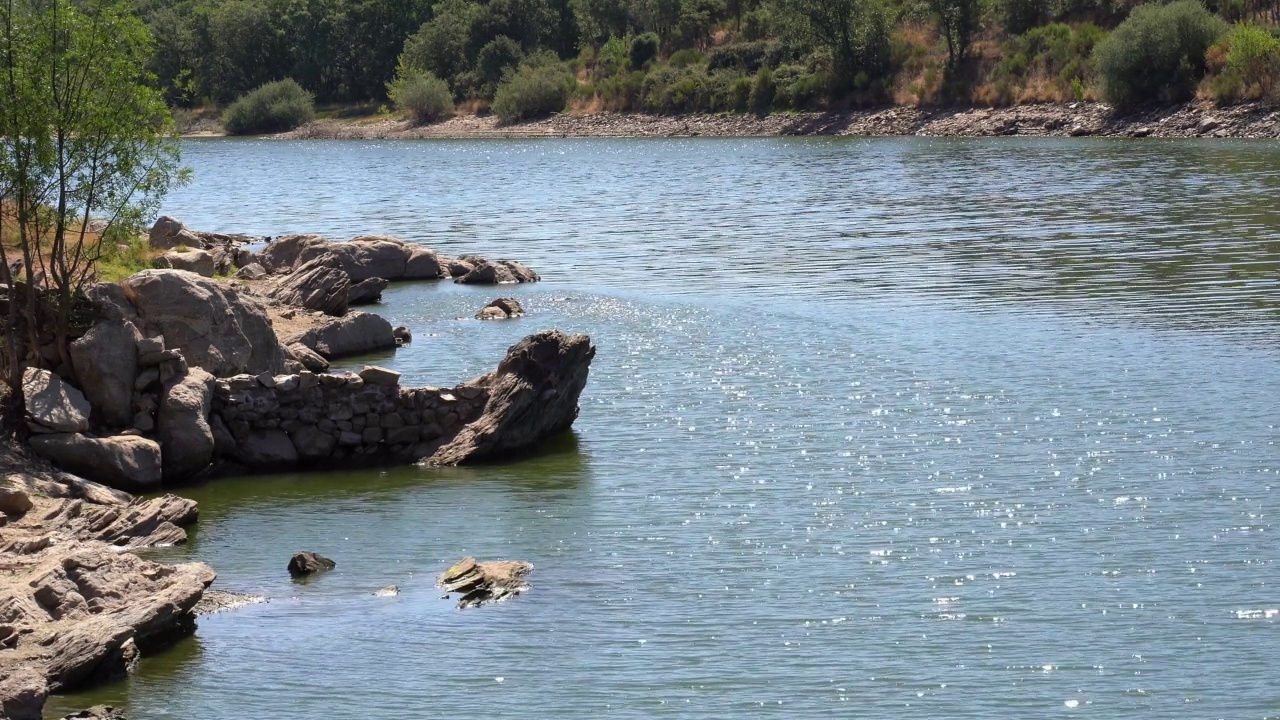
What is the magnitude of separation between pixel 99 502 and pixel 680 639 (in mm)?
8426

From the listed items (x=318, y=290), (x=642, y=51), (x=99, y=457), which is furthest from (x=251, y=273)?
(x=642, y=51)

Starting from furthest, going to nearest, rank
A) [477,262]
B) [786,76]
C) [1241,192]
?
1. [786,76]
2. [1241,192]
3. [477,262]

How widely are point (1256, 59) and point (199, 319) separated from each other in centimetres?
7439

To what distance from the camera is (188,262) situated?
36.6m

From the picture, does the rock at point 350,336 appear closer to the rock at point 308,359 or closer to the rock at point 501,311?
the rock at point 308,359

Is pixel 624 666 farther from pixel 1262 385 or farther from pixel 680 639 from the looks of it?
pixel 1262 385

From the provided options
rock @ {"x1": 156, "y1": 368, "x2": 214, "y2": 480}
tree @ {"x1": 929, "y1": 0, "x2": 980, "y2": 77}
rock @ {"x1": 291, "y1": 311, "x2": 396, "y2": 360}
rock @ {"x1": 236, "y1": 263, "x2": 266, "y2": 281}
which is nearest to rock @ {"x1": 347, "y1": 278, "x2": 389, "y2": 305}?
rock @ {"x1": 236, "y1": 263, "x2": 266, "y2": 281}

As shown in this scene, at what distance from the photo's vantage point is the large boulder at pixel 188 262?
118ft

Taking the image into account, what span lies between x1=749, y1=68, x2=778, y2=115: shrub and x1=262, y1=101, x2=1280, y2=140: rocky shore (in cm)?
124

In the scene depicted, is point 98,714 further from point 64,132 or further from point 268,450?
point 64,132

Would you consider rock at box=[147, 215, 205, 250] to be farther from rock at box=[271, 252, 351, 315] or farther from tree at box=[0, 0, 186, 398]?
tree at box=[0, 0, 186, 398]

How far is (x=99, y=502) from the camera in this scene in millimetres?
20094

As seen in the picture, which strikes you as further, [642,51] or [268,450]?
[642,51]

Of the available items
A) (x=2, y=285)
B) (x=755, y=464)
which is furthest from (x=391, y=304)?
(x=755, y=464)
